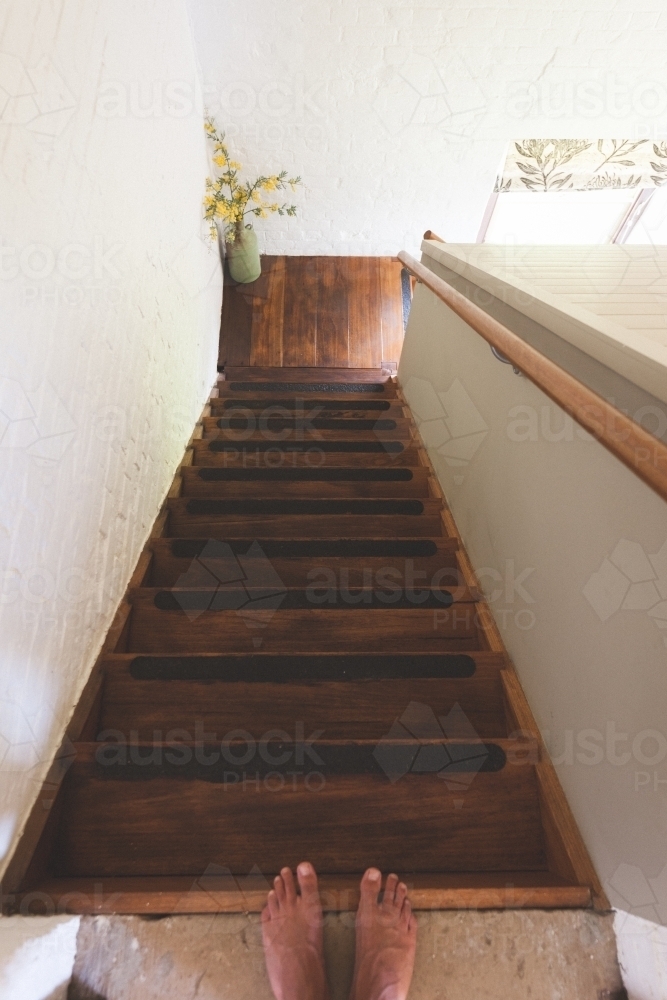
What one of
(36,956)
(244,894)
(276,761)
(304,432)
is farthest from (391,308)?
(36,956)

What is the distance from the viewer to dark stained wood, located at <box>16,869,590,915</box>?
2.93 ft

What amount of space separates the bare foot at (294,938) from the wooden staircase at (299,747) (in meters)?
0.04

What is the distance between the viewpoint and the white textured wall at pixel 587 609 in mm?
788

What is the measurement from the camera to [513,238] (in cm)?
397

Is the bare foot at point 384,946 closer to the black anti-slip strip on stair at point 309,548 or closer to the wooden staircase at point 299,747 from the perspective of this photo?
the wooden staircase at point 299,747

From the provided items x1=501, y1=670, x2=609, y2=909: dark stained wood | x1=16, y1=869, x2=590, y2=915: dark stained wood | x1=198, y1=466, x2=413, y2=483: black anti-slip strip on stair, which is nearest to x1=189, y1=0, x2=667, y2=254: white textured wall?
x1=198, y1=466, x2=413, y2=483: black anti-slip strip on stair

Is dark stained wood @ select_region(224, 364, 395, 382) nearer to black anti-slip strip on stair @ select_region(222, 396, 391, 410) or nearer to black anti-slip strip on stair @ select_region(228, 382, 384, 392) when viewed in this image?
black anti-slip strip on stair @ select_region(228, 382, 384, 392)

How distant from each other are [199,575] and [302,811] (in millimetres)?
780

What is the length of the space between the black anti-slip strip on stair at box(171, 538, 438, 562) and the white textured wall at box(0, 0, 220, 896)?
0.18 m

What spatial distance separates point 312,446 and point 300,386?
3.97 ft

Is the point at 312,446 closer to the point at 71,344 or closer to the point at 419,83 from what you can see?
the point at 71,344

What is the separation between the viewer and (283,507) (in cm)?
187

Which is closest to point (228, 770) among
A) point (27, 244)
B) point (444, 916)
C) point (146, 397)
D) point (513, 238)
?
point (444, 916)

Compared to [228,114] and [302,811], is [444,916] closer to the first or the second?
[302,811]
